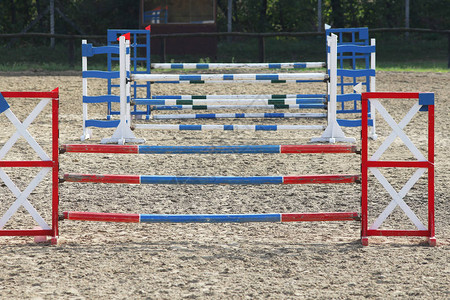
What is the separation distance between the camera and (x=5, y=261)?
440 cm

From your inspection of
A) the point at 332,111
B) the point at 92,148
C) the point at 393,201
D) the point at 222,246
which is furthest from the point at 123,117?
the point at 393,201

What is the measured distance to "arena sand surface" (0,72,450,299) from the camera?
12.9ft

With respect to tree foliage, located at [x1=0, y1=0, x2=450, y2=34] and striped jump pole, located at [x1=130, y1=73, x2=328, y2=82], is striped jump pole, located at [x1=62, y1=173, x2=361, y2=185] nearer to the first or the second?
striped jump pole, located at [x1=130, y1=73, x2=328, y2=82]

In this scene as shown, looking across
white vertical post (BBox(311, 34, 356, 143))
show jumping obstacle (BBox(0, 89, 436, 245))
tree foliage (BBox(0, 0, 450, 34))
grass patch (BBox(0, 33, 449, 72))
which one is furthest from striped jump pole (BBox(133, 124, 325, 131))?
tree foliage (BBox(0, 0, 450, 34))

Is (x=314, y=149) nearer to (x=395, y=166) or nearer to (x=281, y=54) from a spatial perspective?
(x=395, y=166)

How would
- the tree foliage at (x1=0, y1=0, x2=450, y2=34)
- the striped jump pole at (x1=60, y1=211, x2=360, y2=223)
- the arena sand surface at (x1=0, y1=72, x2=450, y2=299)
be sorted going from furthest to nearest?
the tree foliage at (x1=0, y1=0, x2=450, y2=34)
the striped jump pole at (x1=60, y1=211, x2=360, y2=223)
the arena sand surface at (x1=0, y1=72, x2=450, y2=299)

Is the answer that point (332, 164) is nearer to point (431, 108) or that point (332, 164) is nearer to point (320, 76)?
point (320, 76)

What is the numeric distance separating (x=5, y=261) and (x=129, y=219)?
898 millimetres

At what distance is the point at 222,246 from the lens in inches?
188

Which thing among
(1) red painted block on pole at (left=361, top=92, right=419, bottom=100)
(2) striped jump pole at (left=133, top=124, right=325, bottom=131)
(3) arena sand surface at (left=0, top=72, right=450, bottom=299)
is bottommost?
(3) arena sand surface at (left=0, top=72, right=450, bottom=299)

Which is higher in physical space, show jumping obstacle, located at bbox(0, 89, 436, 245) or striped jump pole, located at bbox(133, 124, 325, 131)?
striped jump pole, located at bbox(133, 124, 325, 131)

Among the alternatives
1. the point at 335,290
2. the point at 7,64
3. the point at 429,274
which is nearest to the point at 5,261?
the point at 335,290

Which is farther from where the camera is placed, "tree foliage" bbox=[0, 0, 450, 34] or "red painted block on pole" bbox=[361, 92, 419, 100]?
"tree foliage" bbox=[0, 0, 450, 34]

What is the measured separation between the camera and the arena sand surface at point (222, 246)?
12.9ft
